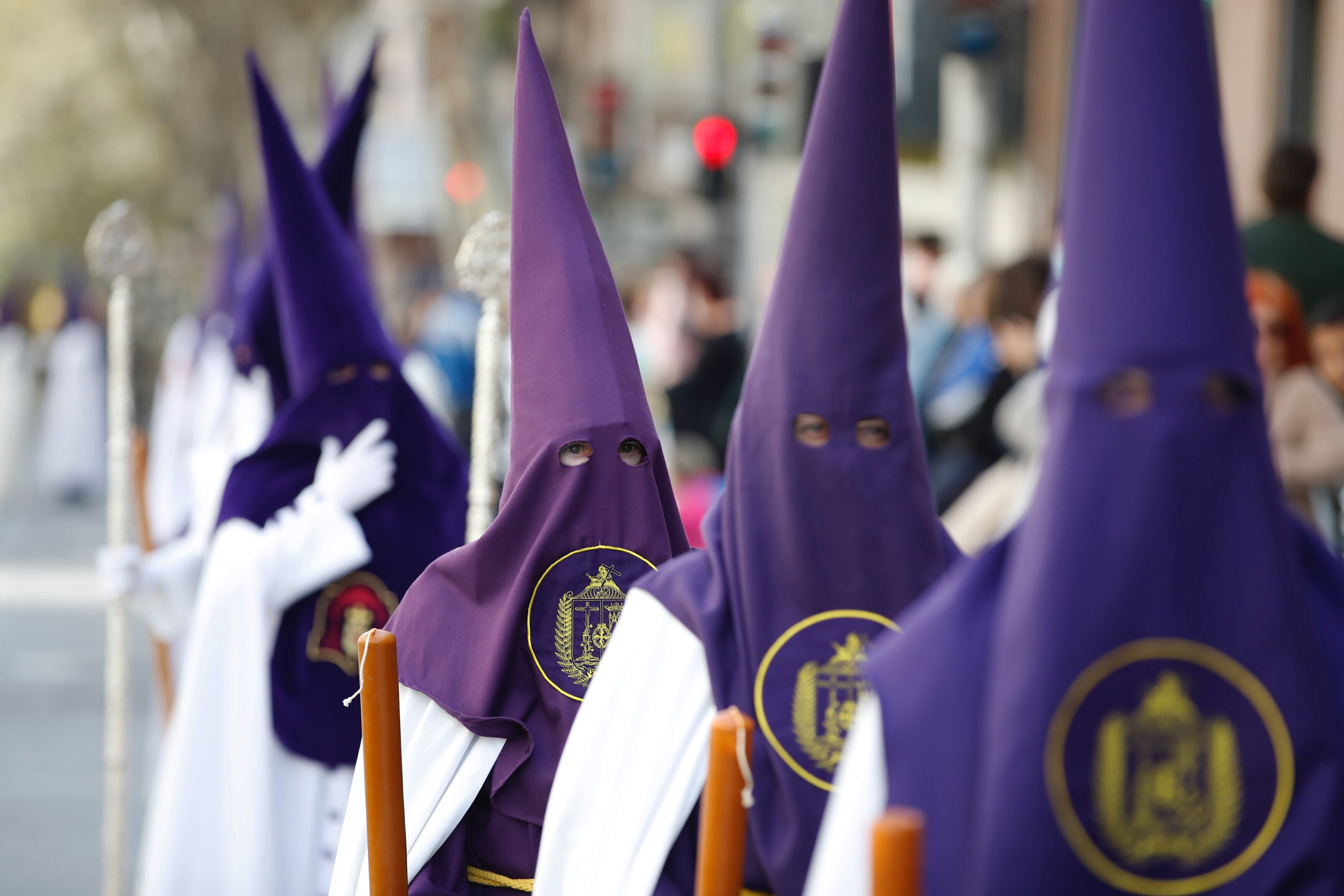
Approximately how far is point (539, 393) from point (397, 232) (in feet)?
116

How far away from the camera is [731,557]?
2.60 m

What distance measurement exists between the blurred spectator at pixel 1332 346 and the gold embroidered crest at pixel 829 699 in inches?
135

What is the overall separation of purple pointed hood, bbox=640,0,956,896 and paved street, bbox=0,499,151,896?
4.06m

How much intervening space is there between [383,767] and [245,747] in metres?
1.93

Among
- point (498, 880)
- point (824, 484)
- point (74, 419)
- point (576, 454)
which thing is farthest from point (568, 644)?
point (74, 419)

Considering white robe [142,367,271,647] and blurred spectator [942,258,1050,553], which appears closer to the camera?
white robe [142,367,271,647]

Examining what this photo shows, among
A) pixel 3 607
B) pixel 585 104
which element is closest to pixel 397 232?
pixel 585 104

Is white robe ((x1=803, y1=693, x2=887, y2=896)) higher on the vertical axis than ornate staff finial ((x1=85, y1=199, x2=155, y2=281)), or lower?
lower

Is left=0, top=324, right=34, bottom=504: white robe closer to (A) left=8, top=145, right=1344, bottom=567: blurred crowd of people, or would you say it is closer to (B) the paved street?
(B) the paved street

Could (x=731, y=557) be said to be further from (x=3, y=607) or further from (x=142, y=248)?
(x=3, y=607)

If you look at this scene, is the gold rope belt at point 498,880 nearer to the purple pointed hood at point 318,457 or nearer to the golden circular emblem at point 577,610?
the golden circular emblem at point 577,610

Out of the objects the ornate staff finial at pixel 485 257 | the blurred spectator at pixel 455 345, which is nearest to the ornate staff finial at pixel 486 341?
the ornate staff finial at pixel 485 257

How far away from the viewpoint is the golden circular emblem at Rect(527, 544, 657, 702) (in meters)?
3.03

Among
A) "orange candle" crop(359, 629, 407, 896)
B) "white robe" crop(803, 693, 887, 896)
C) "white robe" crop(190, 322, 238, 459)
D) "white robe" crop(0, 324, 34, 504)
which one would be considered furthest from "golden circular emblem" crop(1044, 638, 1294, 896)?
"white robe" crop(0, 324, 34, 504)
